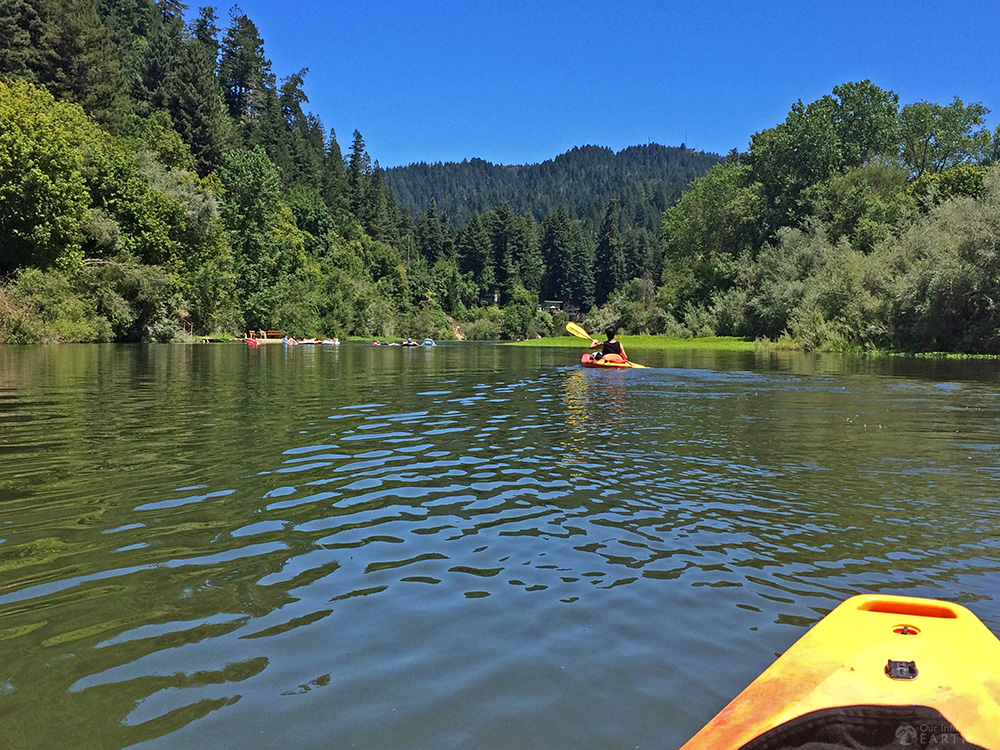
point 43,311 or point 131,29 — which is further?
point 131,29

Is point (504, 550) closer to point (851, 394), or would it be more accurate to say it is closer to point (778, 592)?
point (778, 592)

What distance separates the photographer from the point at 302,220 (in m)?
101

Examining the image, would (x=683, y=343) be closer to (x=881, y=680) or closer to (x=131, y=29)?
(x=881, y=680)

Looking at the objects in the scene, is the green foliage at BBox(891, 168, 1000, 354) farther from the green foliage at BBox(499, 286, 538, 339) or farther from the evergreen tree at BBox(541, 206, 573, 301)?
the evergreen tree at BBox(541, 206, 573, 301)

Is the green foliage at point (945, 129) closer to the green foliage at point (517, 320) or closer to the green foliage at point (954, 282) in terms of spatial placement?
the green foliage at point (954, 282)

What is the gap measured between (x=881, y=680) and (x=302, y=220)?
342 feet

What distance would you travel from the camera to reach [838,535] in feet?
23.6

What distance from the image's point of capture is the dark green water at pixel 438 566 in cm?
391

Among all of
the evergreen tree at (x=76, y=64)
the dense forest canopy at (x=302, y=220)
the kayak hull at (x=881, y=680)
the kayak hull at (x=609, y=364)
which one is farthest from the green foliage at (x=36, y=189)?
the kayak hull at (x=881, y=680)

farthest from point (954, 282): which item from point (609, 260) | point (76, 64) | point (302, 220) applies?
point (609, 260)

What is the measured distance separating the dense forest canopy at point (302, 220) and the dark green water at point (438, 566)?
118 feet

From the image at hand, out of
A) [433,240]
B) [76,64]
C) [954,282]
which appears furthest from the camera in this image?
[433,240]

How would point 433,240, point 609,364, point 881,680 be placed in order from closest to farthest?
point 881,680 → point 609,364 → point 433,240

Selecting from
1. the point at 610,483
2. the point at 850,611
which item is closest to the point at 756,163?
the point at 610,483
